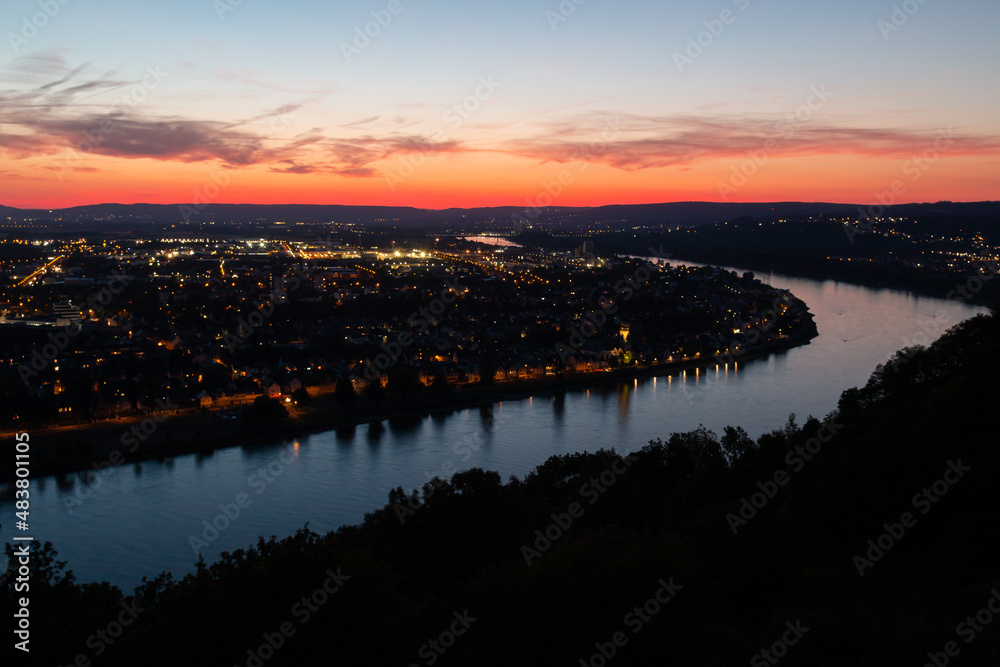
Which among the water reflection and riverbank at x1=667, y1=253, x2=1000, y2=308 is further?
riverbank at x1=667, y1=253, x2=1000, y2=308

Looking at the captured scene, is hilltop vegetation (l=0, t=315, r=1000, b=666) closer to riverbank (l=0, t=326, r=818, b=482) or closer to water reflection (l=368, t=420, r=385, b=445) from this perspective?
water reflection (l=368, t=420, r=385, b=445)

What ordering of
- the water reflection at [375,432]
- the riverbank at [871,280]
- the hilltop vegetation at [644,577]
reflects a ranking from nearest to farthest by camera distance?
the hilltop vegetation at [644,577], the water reflection at [375,432], the riverbank at [871,280]

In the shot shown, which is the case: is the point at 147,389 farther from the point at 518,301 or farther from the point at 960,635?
the point at 518,301

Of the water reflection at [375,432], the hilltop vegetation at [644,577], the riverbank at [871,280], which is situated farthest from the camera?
the riverbank at [871,280]

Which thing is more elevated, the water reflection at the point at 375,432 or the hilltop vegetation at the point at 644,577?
the hilltop vegetation at the point at 644,577

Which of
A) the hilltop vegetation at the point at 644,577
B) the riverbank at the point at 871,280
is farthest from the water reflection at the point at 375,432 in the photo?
the riverbank at the point at 871,280

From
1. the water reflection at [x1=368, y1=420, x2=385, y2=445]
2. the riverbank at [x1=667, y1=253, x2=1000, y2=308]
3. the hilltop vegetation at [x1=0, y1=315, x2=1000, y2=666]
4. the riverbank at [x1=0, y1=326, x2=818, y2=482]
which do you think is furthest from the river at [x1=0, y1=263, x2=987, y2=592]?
the riverbank at [x1=667, y1=253, x2=1000, y2=308]

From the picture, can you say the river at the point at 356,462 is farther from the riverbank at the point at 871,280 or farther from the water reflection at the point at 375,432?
the riverbank at the point at 871,280
